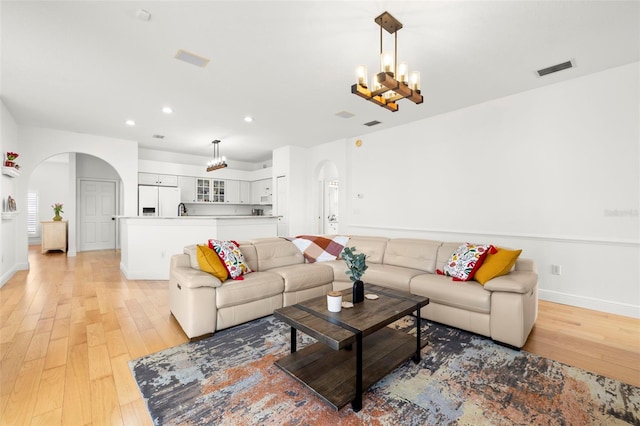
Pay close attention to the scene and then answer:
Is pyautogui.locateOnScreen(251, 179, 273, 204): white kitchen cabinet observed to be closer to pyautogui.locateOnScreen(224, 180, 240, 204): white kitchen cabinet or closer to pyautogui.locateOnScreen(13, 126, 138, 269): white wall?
pyautogui.locateOnScreen(224, 180, 240, 204): white kitchen cabinet

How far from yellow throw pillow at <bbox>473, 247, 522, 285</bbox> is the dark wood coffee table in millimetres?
850

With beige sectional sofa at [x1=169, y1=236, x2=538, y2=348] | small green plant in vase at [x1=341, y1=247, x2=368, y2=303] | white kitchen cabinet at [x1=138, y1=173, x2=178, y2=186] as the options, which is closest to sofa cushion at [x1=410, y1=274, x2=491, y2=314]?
beige sectional sofa at [x1=169, y1=236, x2=538, y2=348]

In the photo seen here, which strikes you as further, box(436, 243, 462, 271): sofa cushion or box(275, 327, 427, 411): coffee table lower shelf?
box(436, 243, 462, 271): sofa cushion

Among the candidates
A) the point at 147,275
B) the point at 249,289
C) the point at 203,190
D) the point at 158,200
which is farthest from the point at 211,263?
the point at 203,190

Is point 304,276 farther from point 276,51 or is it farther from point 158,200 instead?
point 158,200

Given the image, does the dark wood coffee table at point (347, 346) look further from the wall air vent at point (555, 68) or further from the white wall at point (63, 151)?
the white wall at point (63, 151)

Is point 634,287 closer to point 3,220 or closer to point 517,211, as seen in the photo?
point 517,211

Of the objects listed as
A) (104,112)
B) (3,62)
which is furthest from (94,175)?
(3,62)

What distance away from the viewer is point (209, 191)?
8.53 meters

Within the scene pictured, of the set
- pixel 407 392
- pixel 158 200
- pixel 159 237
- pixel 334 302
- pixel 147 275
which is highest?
pixel 158 200

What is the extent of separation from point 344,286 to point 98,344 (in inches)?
101

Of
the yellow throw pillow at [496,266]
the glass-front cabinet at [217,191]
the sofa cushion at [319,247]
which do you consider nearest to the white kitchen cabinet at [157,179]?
the glass-front cabinet at [217,191]

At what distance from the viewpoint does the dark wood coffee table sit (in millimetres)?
1763

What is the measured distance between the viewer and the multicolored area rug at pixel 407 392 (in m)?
1.67
